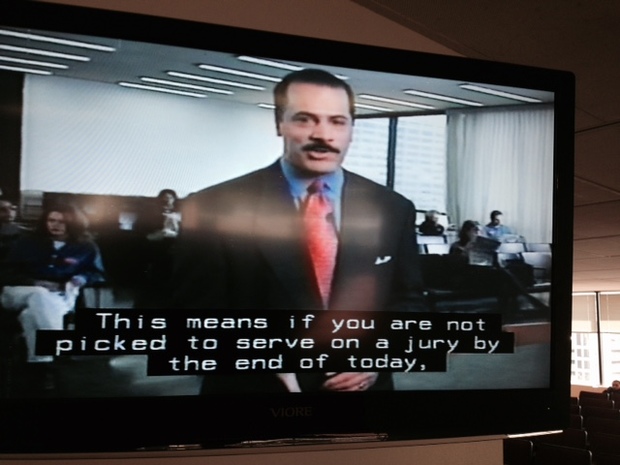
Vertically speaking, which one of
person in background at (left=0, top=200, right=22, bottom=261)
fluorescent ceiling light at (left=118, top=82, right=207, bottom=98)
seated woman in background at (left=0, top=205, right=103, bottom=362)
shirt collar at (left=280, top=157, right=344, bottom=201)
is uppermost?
fluorescent ceiling light at (left=118, top=82, right=207, bottom=98)

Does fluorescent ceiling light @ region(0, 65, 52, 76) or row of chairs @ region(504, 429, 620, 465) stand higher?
fluorescent ceiling light @ region(0, 65, 52, 76)

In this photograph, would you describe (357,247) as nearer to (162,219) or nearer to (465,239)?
(465,239)

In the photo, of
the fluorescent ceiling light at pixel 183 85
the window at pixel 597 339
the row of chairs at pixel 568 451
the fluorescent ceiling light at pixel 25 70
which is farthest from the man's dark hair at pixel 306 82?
the window at pixel 597 339

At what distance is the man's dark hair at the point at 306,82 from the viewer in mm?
1440

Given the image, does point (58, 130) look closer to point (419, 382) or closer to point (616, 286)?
point (419, 382)

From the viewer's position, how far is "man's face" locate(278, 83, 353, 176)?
1.44 metres

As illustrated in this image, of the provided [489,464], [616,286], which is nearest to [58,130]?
[489,464]

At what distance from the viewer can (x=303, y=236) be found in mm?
1428

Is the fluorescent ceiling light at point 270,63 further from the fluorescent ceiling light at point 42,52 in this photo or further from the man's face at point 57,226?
the man's face at point 57,226

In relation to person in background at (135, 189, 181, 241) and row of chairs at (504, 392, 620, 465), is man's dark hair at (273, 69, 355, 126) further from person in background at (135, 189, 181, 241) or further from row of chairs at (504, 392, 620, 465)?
row of chairs at (504, 392, 620, 465)

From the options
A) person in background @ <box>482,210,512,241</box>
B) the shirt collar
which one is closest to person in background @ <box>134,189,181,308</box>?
the shirt collar

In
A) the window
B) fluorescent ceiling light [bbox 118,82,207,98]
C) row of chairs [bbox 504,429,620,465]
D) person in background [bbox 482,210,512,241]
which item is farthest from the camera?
the window

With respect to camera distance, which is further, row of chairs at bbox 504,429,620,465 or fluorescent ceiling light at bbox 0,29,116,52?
row of chairs at bbox 504,429,620,465
